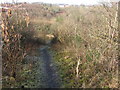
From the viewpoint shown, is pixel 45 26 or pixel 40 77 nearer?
pixel 40 77

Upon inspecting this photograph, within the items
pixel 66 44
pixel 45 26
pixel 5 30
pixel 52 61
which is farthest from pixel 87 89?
pixel 45 26

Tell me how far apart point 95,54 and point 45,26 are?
16.2 m

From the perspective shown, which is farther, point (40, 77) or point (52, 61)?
point (52, 61)

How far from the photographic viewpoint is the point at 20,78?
10.3 metres

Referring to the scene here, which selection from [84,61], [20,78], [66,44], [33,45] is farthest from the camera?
[33,45]

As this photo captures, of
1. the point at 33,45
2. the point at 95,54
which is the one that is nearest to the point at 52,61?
the point at 95,54

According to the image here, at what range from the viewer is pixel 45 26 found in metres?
26.9

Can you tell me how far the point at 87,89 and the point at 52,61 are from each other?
6.34 meters

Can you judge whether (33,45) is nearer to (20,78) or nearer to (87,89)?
(20,78)

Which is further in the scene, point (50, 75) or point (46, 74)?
point (46, 74)

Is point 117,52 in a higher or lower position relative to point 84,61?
higher

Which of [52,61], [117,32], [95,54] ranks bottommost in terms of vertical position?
[52,61]

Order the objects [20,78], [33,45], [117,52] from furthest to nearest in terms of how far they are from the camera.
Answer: [33,45], [20,78], [117,52]

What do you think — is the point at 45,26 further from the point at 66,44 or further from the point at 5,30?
the point at 5,30
